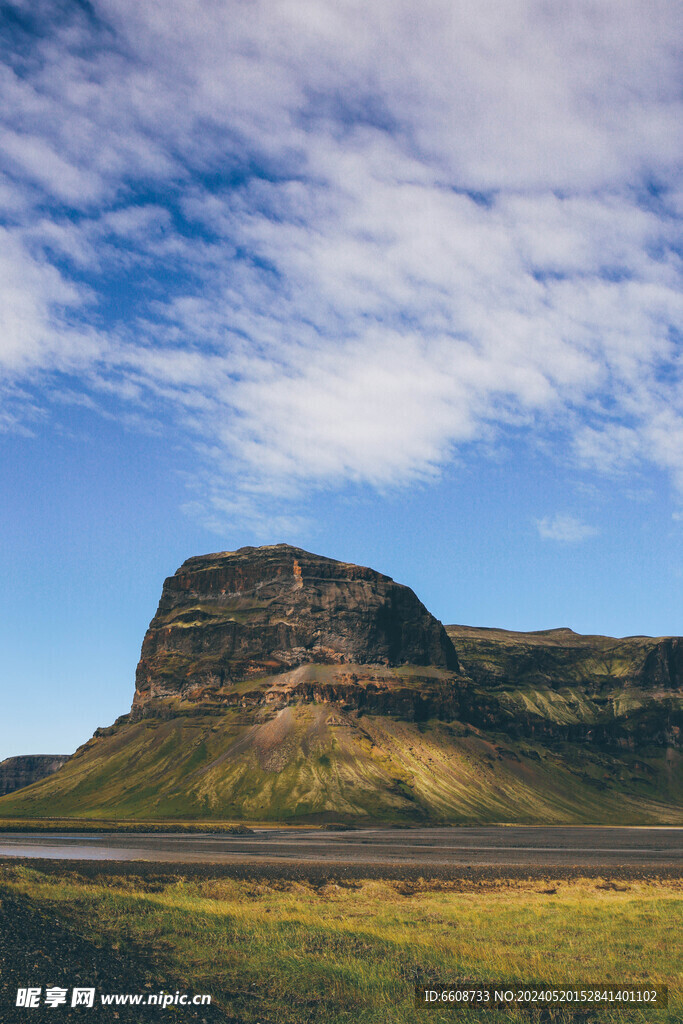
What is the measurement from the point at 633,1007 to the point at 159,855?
6719cm

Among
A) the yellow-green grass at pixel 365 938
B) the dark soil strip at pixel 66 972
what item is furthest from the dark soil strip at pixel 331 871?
the dark soil strip at pixel 66 972

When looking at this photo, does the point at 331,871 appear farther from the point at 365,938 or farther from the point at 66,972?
the point at 66,972

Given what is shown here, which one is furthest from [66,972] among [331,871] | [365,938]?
[331,871]

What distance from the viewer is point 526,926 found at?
37.2 meters

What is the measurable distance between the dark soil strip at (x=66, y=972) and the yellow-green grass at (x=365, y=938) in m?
1.16

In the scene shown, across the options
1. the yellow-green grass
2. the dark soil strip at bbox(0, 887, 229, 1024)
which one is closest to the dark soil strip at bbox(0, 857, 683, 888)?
the yellow-green grass

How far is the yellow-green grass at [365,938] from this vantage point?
75.0 feet

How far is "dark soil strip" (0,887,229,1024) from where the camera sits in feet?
63.9

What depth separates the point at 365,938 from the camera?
3169 centimetres

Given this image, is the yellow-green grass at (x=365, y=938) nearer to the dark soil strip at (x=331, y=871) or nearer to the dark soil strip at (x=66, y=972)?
the dark soil strip at (x=66, y=972)

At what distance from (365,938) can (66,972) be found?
535 inches

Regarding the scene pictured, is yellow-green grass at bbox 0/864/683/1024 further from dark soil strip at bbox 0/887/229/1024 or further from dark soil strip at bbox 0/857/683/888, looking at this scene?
dark soil strip at bbox 0/857/683/888

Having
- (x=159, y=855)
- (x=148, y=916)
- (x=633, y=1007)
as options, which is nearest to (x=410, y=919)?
(x=148, y=916)

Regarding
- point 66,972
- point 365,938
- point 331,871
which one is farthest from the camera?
point 331,871
